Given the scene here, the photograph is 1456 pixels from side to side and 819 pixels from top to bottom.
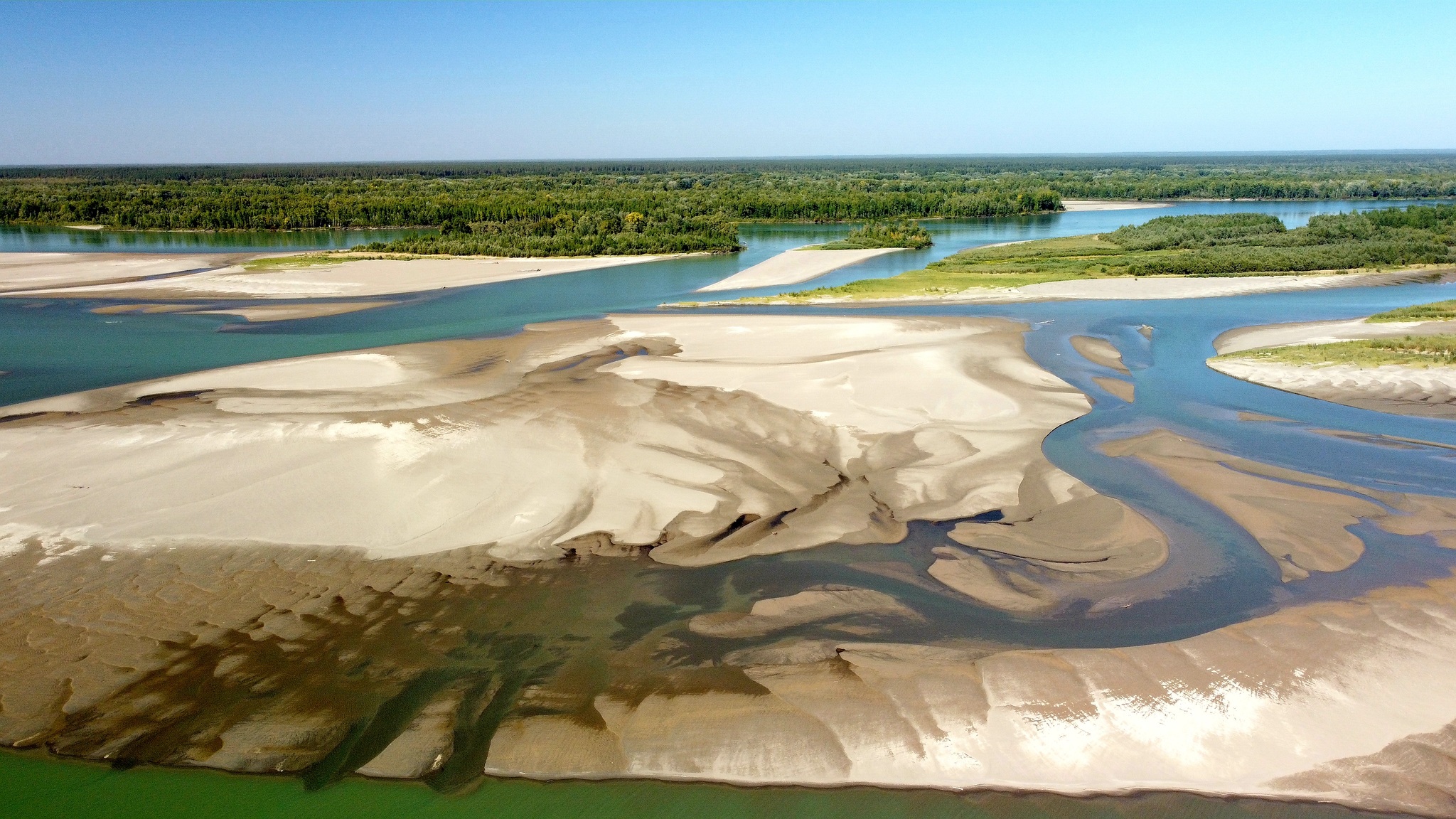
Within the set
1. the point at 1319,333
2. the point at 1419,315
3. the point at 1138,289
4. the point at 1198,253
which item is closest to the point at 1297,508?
the point at 1319,333

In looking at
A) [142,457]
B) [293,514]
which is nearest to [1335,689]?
[293,514]

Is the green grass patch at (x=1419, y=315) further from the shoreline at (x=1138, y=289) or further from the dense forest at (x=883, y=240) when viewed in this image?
the dense forest at (x=883, y=240)

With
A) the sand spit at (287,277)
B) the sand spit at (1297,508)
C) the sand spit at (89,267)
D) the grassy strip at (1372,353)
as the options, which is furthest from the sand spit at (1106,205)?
the sand spit at (1297,508)

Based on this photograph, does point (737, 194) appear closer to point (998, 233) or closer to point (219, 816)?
point (998, 233)

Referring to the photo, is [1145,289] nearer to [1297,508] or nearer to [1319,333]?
[1319,333]

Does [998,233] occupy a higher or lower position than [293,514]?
higher
